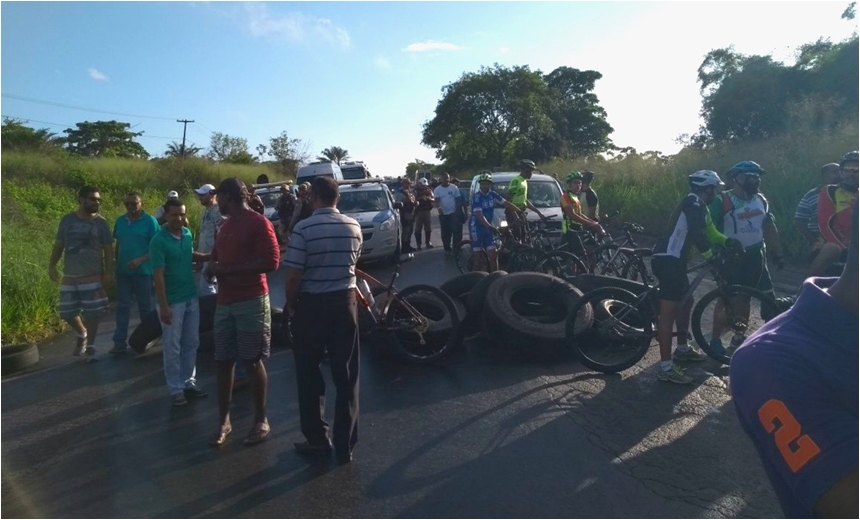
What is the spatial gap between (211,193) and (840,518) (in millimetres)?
7428

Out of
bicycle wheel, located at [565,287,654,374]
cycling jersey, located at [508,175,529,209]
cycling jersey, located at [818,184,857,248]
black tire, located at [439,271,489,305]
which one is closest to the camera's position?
bicycle wheel, located at [565,287,654,374]

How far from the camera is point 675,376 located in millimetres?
6594

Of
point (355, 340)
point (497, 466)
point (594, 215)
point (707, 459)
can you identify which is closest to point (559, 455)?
point (497, 466)

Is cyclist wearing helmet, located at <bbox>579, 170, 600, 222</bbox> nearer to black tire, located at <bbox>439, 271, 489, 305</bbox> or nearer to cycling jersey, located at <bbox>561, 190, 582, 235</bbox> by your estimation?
cycling jersey, located at <bbox>561, 190, 582, 235</bbox>

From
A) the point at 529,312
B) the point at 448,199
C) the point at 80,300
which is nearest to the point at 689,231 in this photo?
the point at 529,312

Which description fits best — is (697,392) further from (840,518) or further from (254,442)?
(840,518)

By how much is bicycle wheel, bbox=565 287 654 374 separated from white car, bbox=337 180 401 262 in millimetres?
8317

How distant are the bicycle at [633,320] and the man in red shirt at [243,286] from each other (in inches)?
115

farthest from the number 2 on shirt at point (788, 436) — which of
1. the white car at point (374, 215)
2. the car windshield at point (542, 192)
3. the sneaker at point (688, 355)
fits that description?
the car windshield at point (542, 192)

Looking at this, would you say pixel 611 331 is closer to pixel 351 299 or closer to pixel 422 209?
pixel 351 299

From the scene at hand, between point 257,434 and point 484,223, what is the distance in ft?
21.0

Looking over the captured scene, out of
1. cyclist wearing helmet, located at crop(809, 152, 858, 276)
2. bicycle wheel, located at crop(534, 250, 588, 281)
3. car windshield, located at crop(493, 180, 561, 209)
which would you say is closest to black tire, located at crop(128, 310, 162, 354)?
bicycle wheel, located at crop(534, 250, 588, 281)

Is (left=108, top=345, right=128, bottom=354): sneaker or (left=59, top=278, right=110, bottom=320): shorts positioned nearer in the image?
(left=59, top=278, right=110, bottom=320): shorts

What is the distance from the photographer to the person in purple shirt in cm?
167
